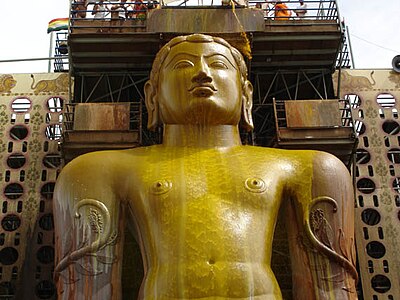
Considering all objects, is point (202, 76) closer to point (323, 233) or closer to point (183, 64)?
point (183, 64)

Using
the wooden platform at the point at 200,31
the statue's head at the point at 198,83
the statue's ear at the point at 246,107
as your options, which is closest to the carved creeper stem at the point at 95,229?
the statue's head at the point at 198,83

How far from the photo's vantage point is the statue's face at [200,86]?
196 inches

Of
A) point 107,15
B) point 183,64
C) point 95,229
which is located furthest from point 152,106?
point 107,15

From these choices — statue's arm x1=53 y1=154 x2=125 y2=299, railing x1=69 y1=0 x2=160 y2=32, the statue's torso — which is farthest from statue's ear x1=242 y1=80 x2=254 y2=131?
railing x1=69 y1=0 x2=160 y2=32

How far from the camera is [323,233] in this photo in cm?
464

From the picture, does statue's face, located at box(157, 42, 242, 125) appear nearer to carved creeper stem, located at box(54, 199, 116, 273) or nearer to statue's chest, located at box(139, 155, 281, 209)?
statue's chest, located at box(139, 155, 281, 209)

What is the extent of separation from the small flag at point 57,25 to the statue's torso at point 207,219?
10.0 metres

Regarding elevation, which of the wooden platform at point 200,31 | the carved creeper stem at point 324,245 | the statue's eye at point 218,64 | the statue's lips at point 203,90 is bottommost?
the carved creeper stem at point 324,245

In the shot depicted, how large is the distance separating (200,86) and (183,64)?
1.06 ft

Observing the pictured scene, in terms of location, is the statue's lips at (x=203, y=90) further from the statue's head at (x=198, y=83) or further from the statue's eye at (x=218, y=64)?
the statue's eye at (x=218, y=64)

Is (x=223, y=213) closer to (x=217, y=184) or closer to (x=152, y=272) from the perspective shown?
(x=217, y=184)

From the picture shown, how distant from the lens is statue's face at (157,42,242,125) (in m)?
4.98

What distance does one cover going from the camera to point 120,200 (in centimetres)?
475

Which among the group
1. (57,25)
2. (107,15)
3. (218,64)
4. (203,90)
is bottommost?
(203,90)
